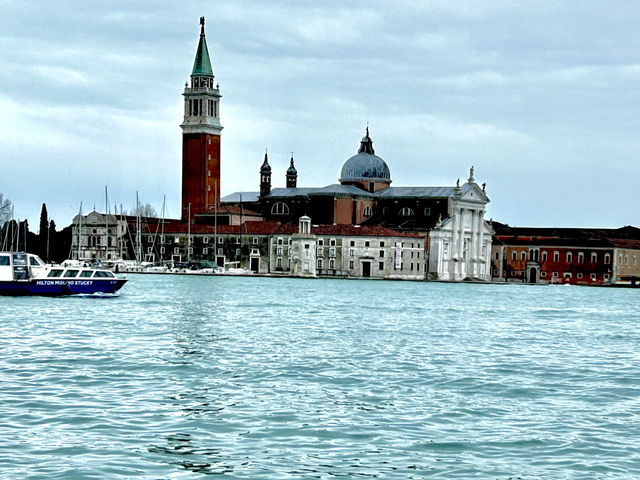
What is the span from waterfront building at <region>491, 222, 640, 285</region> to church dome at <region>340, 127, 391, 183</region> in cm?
1054

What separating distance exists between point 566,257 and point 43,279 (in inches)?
2164

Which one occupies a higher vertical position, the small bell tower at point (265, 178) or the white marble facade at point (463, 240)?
the small bell tower at point (265, 178)

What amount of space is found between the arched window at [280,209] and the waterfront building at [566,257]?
55.6 feet

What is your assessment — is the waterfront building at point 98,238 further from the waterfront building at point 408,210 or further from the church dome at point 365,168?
the church dome at point 365,168

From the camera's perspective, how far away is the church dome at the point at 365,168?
88375mm

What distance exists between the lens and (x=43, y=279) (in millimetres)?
37656

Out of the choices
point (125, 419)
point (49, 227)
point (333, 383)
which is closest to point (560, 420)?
point (333, 383)

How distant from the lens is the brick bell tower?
85188 mm

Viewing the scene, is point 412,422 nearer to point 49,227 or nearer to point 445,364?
point 445,364

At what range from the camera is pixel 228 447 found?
34.2 feet

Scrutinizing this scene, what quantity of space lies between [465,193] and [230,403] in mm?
72157

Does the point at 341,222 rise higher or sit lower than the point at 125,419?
higher

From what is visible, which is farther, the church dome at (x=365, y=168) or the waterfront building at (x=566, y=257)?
the church dome at (x=365, y=168)

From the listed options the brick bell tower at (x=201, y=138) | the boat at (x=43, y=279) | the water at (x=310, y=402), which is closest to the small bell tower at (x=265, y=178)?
the brick bell tower at (x=201, y=138)
